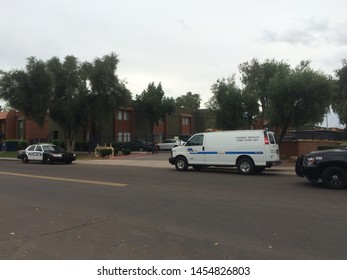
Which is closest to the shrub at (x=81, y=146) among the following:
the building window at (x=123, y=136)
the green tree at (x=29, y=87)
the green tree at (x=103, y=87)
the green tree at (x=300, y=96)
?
the building window at (x=123, y=136)

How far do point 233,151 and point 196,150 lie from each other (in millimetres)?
2007

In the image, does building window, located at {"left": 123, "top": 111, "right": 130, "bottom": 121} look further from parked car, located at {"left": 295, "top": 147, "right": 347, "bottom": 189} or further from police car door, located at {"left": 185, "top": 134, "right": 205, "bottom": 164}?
parked car, located at {"left": 295, "top": 147, "right": 347, "bottom": 189}

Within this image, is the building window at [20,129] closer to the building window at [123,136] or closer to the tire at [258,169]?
the building window at [123,136]

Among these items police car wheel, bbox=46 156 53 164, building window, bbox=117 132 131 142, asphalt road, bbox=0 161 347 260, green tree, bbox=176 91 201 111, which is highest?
green tree, bbox=176 91 201 111

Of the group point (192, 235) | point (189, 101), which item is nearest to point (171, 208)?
point (192, 235)

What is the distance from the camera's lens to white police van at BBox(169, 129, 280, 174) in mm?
17422

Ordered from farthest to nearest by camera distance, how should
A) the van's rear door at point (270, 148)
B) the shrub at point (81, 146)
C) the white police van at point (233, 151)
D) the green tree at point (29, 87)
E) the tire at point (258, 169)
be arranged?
1. the shrub at point (81, 146)
2. the green tree at point (29, 87)
3. the tire at point (258, 169)
4. the white police van at point (233, 151)
5. the van's rear door at point (270, 148)

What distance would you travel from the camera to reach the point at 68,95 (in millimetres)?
34125

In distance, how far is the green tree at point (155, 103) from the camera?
51125 mm

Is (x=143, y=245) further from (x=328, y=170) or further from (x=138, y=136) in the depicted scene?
(x=138, y=136)

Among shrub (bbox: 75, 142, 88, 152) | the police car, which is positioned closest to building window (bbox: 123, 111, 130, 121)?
shrub (bbox: 75, 142, 88, 152)

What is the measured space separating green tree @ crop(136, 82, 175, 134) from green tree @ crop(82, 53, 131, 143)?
45.0 ft

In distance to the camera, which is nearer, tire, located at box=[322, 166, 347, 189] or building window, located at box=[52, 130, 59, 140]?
tire, located at box=[322, 166, 347, 189]

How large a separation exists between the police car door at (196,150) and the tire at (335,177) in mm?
7316
